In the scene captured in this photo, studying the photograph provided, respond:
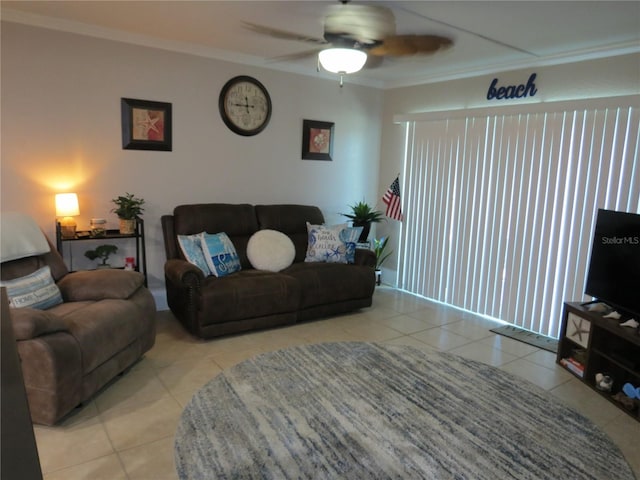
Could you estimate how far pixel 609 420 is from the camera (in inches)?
103

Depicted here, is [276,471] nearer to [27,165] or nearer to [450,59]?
[27,165]

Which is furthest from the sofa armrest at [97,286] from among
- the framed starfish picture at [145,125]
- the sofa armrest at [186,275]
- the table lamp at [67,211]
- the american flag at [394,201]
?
the american flag at [394,201]

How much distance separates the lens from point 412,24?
318 cm

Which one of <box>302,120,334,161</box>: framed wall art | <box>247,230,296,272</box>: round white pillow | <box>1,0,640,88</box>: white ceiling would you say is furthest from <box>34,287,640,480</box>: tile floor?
<box>1,0,640,88</box>: white ceiling

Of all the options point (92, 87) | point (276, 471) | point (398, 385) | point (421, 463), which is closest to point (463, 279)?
point (398, 385)

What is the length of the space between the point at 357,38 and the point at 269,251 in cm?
204

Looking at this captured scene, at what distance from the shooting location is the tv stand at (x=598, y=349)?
109 inches

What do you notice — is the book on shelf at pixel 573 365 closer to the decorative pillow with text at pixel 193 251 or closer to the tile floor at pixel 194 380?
the tile floor at pixel 194 380

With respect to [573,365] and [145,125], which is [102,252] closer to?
[145,125]

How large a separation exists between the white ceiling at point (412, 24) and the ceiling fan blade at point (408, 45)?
21 cm

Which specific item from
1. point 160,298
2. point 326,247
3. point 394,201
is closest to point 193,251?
point 160,298

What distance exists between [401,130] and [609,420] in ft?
12.0

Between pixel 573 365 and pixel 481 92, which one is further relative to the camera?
pixel 481 92

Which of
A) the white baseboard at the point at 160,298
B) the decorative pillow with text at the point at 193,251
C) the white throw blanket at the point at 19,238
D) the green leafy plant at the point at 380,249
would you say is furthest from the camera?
the green leafy plant at the point at 380,249
